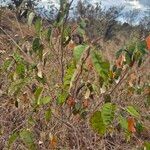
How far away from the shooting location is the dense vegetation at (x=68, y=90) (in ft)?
6.14

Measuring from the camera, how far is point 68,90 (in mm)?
2174

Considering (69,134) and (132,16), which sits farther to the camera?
(132,16)

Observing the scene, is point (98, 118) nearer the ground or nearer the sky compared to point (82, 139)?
nearer the sky

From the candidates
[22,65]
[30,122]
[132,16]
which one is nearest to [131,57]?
[22,65]

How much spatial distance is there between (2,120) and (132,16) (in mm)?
20305

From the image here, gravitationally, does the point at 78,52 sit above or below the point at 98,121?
above

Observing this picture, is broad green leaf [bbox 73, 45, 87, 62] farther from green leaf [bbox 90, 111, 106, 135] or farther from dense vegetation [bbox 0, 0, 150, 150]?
green leaf [bbox 90, 111, 106, 135]

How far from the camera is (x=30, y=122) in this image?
249cm

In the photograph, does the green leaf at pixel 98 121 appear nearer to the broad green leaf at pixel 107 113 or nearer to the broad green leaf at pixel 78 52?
the broad green leaf at pixel 107 113

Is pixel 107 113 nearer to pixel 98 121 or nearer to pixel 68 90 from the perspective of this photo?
pixel 98 121

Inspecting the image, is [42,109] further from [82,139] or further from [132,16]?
[132,16]

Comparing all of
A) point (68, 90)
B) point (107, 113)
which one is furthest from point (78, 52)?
point (68, 90)

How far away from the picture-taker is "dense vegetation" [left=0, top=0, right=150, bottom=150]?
187cm

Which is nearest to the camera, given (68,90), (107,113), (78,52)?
(78,52)
